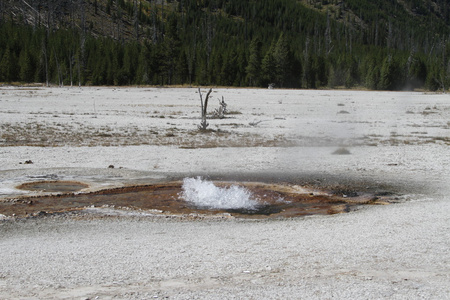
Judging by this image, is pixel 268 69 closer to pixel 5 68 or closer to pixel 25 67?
pixel 25 67

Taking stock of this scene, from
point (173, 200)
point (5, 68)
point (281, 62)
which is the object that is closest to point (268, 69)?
point (281, 62)

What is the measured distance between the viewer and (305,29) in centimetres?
16288

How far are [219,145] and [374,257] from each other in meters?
13.0

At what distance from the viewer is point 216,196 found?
451 inches

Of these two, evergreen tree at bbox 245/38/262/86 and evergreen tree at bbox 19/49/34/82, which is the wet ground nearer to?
evergreen tree at bbox 245/38/262/86

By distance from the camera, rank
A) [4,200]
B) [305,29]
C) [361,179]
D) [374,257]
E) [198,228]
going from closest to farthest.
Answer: [374,257] → [198,228] → [4,200] → [361,179] → [305,29]

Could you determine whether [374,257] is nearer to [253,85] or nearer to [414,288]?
[414,288]

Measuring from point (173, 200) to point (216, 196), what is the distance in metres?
1.02

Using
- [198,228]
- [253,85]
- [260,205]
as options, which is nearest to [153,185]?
[260,205]

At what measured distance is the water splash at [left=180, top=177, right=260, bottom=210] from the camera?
35.6ft

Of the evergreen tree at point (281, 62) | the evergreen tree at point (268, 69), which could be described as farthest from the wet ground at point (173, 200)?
the evergreen tree at point (281, 62)

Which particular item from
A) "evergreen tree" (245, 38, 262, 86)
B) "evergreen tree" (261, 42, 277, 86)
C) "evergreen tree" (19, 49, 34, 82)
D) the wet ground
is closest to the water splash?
the wet ground

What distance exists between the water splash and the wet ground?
18 centimetres

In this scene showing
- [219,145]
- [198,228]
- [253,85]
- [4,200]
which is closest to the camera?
[198,228]
